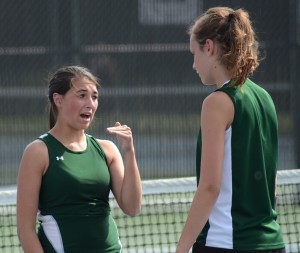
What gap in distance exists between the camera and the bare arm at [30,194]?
3.65 meters

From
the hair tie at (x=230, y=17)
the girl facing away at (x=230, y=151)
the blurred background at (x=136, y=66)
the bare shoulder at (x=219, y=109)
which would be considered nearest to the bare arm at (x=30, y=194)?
the girl facing away at (x=230, y=151)

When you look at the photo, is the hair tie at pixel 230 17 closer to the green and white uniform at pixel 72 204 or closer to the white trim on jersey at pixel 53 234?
the green and white uniform at pixel 72 204

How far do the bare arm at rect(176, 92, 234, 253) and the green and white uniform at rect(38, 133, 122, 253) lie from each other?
0.60m

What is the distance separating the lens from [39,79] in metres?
7.60

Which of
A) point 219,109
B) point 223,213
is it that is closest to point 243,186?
point 223,213

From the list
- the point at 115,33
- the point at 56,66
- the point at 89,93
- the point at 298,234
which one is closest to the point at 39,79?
the point at 56,66

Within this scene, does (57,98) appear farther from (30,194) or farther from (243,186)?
(243,186)

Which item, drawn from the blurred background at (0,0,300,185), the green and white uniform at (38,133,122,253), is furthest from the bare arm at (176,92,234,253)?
the blurred background at (0,0,300,185)

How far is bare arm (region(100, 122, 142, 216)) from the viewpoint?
149 inches

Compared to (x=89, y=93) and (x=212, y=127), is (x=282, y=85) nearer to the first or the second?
(x=89, y=93)

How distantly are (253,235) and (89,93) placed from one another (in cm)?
95

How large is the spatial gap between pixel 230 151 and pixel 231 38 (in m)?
0.39

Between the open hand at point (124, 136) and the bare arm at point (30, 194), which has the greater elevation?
the open hand at point (124, 136)

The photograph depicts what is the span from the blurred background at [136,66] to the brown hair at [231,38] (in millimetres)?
4306
